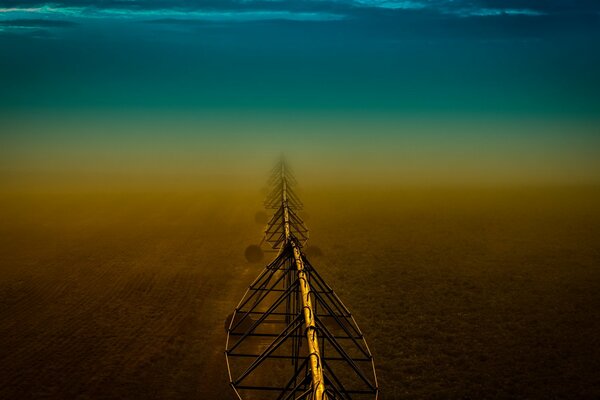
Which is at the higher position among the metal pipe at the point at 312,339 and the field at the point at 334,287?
the field at the point at 334,287

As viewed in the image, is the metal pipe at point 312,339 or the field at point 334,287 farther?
the field at point 334,287

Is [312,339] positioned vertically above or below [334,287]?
below

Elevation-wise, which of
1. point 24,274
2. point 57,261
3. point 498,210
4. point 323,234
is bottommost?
point 24,274

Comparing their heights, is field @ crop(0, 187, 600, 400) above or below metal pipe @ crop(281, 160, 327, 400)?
above

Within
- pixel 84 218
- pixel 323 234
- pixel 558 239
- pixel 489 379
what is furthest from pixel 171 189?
pixel 489 379

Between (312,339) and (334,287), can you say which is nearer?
(312,339)

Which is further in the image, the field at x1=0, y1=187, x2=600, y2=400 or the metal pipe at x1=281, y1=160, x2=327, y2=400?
the field at x1=0, y1=187, x2=600, y2=400

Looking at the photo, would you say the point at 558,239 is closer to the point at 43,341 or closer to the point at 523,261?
the point at 523,261

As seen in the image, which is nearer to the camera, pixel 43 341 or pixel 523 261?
pixel 43 341
